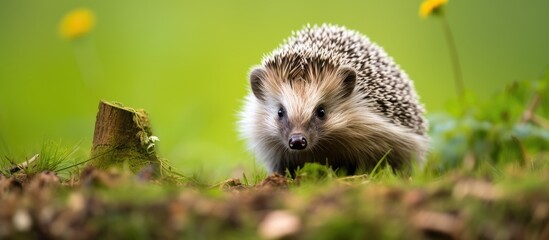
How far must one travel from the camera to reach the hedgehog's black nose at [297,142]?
115 inches

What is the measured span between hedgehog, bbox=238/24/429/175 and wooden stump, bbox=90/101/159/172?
80 centimetres

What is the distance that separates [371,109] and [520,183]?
1.64 meters

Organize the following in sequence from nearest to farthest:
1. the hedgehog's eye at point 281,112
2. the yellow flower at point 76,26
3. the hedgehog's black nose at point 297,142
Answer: the hedgehog's black nose at point 297,142 < the hedgehog's eye at point 281,112 < the yellow flower at point 76,26

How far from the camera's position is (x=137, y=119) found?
8.16 ft

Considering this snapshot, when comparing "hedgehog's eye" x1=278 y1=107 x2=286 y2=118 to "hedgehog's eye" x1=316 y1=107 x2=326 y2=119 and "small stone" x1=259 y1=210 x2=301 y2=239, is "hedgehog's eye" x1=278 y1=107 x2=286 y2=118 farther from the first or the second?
"small stone" x1=259 y1=210 x2=301 y2=239

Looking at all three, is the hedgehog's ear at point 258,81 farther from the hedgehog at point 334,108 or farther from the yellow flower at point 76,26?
the yellow flower at point 76,26

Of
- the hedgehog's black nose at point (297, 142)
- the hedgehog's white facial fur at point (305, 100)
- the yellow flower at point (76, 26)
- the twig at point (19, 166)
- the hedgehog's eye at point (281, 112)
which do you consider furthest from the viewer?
the yellow flower at point (76, 26)

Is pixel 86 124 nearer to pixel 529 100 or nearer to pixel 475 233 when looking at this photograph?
pixel 529 100

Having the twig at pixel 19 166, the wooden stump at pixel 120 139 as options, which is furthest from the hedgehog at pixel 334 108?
the twig at pixel 19 166

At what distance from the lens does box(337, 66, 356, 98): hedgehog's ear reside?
3.20 m

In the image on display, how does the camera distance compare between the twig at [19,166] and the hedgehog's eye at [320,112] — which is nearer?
the twig at [19,166]

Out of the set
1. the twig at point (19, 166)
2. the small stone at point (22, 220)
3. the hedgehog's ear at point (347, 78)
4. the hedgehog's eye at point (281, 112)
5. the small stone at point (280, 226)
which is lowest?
the small stone at point (280, 226)

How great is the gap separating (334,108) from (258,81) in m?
0.39

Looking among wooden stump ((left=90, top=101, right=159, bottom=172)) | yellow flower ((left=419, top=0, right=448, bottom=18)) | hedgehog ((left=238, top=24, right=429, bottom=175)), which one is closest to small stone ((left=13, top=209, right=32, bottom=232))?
wooden stump ((left=90, top=101, right=159, bottom=172))
